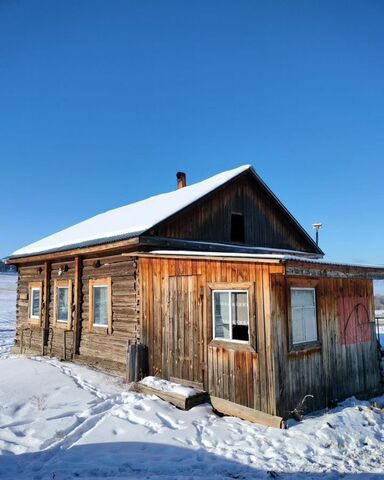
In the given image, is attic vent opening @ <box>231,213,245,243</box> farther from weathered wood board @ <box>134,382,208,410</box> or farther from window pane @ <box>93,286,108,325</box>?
weathered wood board @ <box>134,382,208,410</box>

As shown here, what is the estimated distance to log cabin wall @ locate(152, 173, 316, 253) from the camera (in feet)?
42.2

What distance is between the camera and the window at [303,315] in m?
8.15

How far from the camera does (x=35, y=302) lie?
16.7 meters

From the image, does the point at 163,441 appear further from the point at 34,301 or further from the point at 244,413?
the point at 34,301

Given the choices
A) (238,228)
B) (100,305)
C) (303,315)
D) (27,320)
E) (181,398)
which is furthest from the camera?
(27,320)

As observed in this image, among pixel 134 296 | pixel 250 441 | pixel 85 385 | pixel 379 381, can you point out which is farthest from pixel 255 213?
pixel 250 441

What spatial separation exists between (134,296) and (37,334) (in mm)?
7165

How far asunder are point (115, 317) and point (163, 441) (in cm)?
597

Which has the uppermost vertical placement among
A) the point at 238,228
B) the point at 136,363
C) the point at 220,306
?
the point at 238,228

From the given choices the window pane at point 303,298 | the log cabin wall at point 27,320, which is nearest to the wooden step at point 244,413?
the window pane at point 303,298

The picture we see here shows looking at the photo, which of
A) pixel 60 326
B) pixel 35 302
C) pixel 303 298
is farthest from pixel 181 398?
pixel 35 302

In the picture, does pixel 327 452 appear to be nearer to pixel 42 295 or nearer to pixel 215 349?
pixel 215 349

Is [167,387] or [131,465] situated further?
[167,387]

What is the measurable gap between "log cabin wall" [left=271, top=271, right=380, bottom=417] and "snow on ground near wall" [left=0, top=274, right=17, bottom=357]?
13783 millimetres
